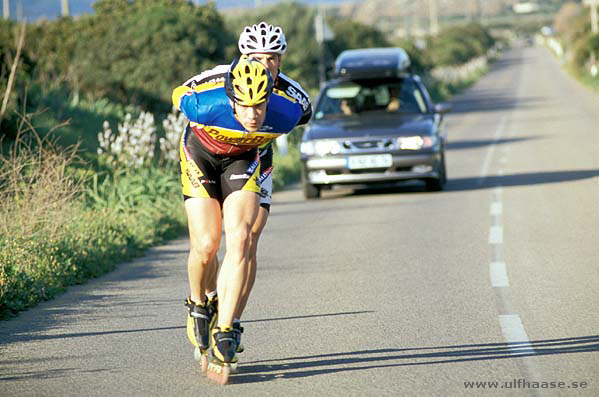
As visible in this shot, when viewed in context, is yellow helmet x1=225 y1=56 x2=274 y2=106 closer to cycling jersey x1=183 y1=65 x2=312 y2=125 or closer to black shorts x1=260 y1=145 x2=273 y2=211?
cycling jersey x1=183 y1=65 x2=312 y2=125

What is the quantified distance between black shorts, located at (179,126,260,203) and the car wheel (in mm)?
10524

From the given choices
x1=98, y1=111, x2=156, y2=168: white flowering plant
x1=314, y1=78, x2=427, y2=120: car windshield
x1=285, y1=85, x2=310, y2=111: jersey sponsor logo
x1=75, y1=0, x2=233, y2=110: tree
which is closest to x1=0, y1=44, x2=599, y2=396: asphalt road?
x1=285, y1=85, x2=310, y2=111: jersey sponsor logo

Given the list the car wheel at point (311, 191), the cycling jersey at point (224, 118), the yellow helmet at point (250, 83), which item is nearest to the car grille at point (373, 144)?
the car wheel at point (311, 191)

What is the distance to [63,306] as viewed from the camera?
358 inches

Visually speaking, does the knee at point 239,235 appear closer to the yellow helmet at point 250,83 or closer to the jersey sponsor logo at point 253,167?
the jersey sponsor logo at point 253,167

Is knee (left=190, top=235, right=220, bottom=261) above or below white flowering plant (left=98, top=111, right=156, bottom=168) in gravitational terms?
above

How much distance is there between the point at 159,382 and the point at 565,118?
31.1 metres

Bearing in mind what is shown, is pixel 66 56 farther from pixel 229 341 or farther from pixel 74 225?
pixel 229 341

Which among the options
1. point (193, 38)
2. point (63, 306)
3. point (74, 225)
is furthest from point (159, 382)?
point (193, 38)

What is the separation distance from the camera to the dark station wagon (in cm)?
1675

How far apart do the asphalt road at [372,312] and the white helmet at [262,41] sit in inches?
70.8

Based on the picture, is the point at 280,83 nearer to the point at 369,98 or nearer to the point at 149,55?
the point at 369,98

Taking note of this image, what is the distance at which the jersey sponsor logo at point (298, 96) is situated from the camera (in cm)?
672

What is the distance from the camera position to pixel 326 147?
1686 cm
